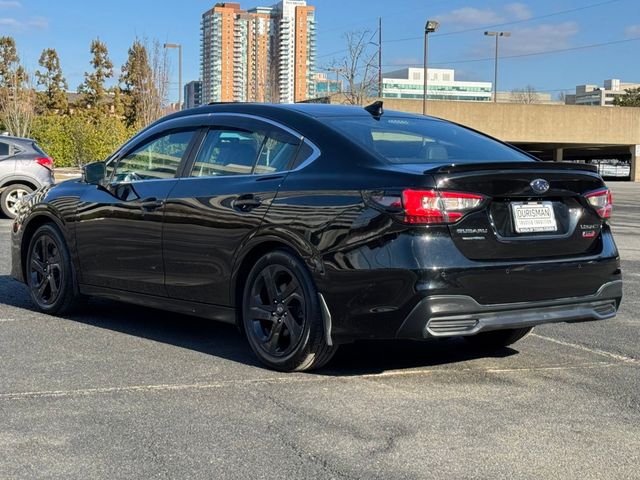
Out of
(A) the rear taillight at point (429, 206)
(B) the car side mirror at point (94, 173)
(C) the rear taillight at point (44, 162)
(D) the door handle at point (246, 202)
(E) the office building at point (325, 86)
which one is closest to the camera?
(A) the rear taillight at point (429, 206)

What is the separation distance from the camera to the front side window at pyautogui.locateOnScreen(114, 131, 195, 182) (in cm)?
616

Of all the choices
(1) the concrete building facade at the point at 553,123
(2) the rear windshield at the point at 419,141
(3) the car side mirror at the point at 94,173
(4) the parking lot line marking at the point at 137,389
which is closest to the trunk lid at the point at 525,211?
(2) the rear windshield at the point at 419,141

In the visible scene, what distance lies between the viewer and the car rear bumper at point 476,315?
4660mm

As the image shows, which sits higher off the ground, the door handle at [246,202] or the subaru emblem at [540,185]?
the subaru emblem at [540,185]

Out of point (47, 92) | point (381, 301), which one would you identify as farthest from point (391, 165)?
point (47, 92)

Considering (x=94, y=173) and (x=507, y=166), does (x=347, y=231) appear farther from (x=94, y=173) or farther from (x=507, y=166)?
(x=94, y=173)

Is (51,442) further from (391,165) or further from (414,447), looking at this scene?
(391,165)

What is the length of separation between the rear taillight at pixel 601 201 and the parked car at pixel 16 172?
519 inches

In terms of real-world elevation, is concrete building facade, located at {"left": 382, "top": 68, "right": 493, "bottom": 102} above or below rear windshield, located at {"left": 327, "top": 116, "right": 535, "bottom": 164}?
above

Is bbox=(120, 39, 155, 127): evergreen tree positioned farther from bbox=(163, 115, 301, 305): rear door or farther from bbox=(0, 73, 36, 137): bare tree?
bbox=(163, 115, 301, 305): rear door

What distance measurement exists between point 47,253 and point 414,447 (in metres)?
4.21

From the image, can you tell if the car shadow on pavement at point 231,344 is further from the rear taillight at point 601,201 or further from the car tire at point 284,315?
the rear taillight at point 601,201

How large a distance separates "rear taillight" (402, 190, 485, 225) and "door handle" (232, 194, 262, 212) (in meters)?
1.07

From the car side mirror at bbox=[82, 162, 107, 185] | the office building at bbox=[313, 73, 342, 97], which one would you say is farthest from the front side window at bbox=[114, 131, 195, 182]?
the office building at bbox=[313, 73, 342, 97]
